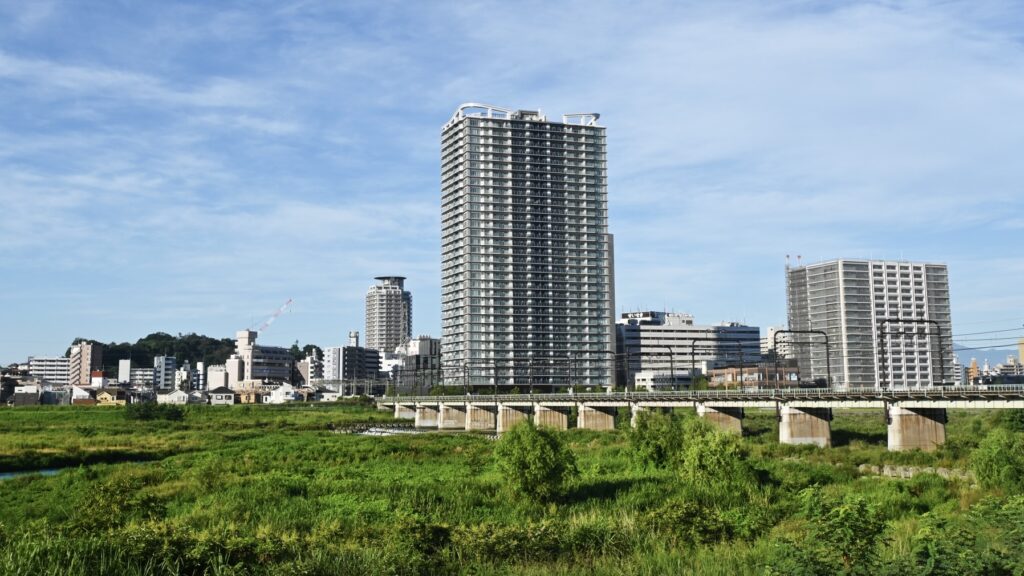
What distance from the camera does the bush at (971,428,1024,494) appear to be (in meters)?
43.4

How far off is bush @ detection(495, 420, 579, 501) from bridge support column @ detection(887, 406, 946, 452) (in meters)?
45.0

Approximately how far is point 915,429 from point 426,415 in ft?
397

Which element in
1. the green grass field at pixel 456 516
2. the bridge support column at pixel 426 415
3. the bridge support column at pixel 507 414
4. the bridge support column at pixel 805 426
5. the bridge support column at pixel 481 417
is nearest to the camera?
the green grass field at pixel 456 516

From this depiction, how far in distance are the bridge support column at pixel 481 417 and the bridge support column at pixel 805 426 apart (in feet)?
261

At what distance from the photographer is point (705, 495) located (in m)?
45.6

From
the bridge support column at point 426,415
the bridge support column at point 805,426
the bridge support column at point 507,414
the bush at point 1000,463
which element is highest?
the bush at point 1000,463

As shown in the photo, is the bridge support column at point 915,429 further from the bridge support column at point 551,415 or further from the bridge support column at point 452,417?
the bridge support column at point 452,417

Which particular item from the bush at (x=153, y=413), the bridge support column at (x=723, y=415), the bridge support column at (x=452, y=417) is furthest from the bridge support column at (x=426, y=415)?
the bridge support column at (x=723, y=415)

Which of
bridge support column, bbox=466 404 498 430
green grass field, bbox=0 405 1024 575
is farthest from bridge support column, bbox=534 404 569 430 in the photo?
green grass field, bbox=0 405 1024 575

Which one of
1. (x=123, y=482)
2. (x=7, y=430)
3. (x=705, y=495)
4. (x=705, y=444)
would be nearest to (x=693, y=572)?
(x=705, y=495)

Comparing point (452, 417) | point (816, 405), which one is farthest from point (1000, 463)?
point (452, 417)

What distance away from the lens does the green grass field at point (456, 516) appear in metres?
24.4

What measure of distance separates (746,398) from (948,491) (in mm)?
51039

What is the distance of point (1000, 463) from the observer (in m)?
45.1
